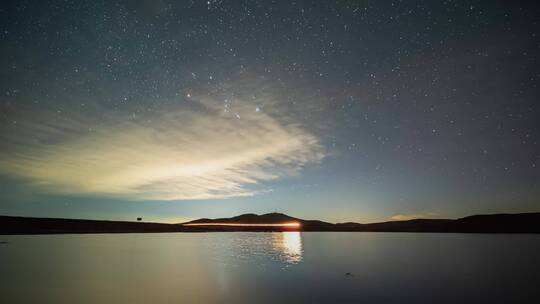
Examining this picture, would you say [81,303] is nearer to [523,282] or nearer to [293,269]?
[293,269]

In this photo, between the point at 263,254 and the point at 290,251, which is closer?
the point at 263,254

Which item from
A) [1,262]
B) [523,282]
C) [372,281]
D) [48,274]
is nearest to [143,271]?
[48,274]

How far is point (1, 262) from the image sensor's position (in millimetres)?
37500

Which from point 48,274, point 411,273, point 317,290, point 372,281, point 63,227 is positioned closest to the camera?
point 317,290

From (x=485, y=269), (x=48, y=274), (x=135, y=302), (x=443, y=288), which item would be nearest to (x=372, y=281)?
(x=443, y=288)

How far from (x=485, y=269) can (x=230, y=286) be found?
28273mm

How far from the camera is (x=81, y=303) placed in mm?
19891

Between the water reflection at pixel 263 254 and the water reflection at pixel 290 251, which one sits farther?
the water reflection at pixel 290 251

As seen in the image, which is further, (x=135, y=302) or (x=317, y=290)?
(x=317, y=290)

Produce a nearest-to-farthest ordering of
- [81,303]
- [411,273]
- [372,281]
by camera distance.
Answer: [81,303] → [372,281] → [411,273]

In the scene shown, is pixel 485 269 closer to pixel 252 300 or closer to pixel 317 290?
pixel 317 290

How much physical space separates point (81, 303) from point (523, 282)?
107 feet

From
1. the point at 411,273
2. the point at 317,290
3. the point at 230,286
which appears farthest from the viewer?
the point at 411,273

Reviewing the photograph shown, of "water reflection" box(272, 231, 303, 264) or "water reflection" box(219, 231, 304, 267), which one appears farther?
"water reflection" box(272, 231, 303, 264)
